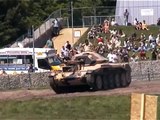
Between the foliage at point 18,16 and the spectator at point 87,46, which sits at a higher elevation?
the foliage at point 18,16

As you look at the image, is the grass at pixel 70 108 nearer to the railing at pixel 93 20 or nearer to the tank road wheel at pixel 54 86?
the tank road wheel at pixel 54 86

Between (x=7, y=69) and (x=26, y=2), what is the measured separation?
996 inches

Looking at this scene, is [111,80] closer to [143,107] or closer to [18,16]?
[143,107]

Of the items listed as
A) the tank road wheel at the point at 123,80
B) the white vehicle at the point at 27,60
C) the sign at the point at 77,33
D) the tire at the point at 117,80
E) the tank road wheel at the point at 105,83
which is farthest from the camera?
the sign at the point at 77,33

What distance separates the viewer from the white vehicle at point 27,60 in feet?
130

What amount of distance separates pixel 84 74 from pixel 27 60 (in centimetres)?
1110

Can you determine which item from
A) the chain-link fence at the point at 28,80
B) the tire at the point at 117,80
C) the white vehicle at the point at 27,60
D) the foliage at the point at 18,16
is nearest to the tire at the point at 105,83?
the tire at the point at 117,80

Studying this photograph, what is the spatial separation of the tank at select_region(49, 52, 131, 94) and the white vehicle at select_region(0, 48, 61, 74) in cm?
805

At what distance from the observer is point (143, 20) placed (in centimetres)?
5272

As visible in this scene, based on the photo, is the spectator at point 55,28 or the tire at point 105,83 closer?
the tire at point 105,83

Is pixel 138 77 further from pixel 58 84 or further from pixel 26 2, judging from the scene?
pixel 26 2

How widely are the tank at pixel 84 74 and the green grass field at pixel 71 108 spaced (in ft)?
11.5

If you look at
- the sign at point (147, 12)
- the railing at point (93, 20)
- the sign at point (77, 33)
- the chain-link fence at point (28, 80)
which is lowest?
the chain-link fence at point (28, 80)

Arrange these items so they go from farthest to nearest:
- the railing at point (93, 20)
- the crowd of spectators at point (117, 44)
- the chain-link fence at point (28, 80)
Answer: the railing at point (93, 20) < the crowd of spectators at point (117, 44) < the chain-link fence at point (28, 80)
